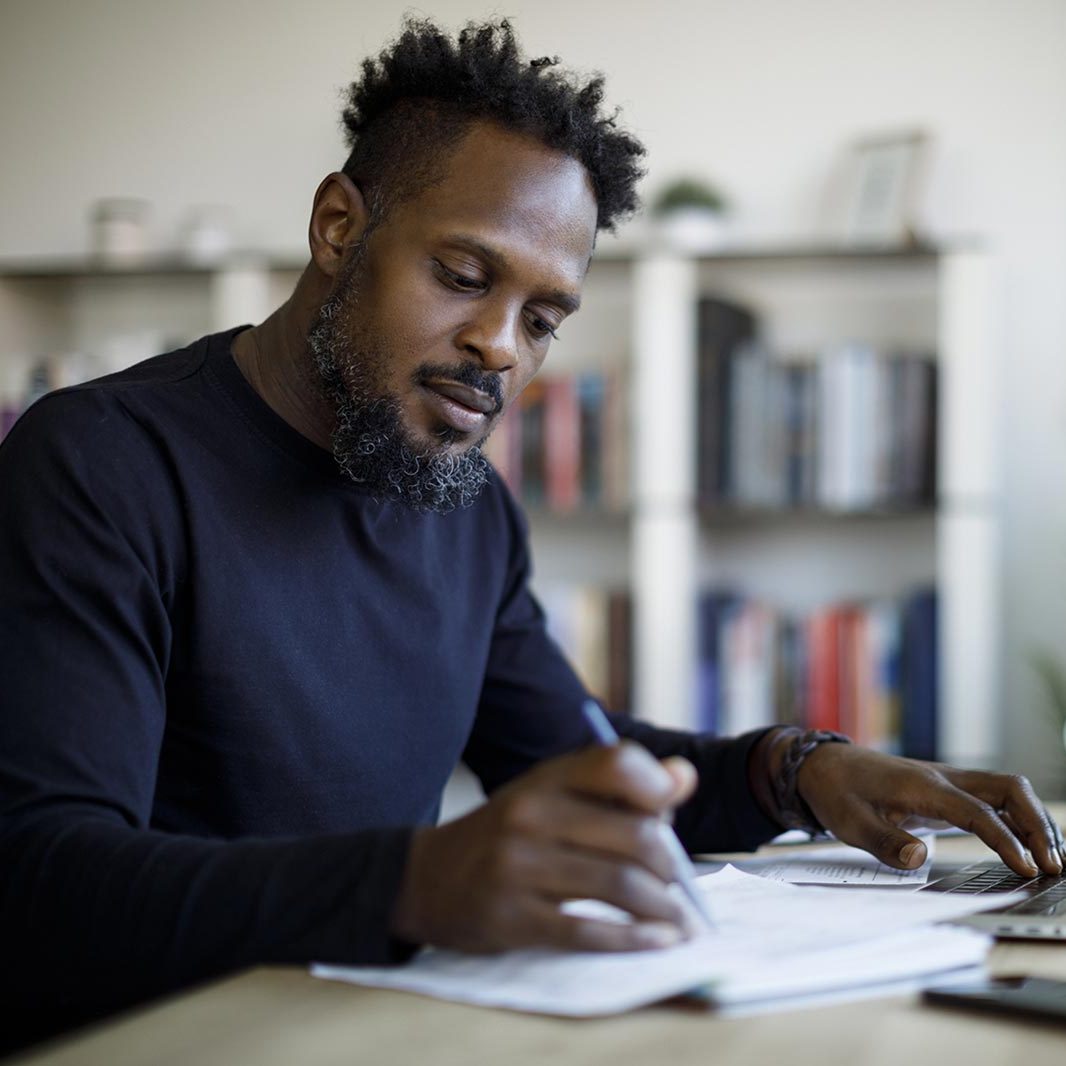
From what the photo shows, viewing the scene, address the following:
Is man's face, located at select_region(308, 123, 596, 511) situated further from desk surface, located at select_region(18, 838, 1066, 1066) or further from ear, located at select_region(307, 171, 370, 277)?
desk surface, located at select_region(18, 838, 1066, 1066)

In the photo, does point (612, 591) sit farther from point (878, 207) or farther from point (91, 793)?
point (91, 793)

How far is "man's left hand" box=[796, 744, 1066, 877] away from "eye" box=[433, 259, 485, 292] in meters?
0.52

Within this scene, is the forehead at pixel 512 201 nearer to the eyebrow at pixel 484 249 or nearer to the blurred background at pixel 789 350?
the eyebrow at pixel 484 249

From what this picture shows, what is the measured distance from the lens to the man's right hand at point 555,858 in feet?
2.19

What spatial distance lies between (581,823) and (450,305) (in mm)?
629

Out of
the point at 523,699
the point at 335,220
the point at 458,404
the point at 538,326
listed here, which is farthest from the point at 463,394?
the point at 523,699

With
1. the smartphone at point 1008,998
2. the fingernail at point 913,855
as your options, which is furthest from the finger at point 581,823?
the fingernail at point 913,855

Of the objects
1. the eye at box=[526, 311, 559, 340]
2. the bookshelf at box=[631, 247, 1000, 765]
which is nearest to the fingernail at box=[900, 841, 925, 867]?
the eye at box=[526, 311, 559, 340]

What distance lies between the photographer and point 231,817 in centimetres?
113

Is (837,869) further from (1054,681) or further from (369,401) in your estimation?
(1054,681)

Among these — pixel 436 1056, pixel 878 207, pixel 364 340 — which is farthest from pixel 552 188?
pixel 878 207

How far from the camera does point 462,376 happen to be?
119 cm

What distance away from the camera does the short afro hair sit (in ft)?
4.09

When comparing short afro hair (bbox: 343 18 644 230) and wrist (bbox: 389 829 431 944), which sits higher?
short afro hair (bbox: 343 18 644 230)
